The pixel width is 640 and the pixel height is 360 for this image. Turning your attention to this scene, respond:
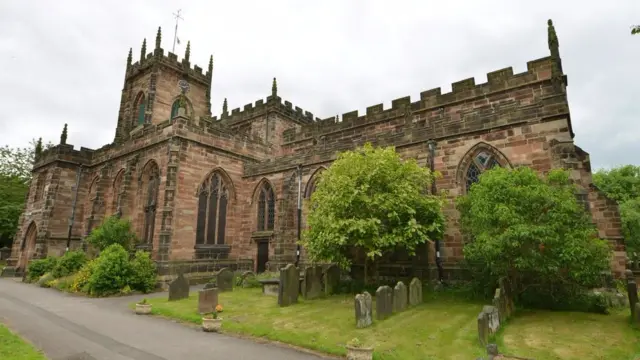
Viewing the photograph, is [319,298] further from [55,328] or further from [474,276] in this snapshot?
[55,328]

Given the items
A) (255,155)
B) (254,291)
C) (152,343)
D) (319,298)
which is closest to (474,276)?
(319,298)

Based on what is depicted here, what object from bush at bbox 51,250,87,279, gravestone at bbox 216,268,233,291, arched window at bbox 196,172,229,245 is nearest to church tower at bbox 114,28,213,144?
arched window at bbox 196,172,229,245

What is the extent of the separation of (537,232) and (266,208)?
1428cm

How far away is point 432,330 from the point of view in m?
8.10

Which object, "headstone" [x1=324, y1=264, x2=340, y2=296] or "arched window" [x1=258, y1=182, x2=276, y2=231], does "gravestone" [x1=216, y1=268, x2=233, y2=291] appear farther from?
"arched window" [x1=258, y1=182, x2=276, y2=231]

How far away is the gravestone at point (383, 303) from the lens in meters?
9.30

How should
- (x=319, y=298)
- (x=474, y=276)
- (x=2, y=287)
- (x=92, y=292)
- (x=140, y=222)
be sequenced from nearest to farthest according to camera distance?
1. (x=474, y=276)
2. (x=319, y=298)
3. (x=92, y=292)
4. (x=2, y=287)
5. (x=140, y=222)

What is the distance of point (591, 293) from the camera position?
10.1 metres

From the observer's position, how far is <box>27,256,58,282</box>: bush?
2009cm

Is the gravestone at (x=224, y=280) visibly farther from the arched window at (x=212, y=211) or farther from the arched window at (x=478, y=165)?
the arched window at (x=478, y=165)

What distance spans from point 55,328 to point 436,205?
1210 centimetres

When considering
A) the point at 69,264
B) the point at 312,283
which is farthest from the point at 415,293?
the point at 69,264

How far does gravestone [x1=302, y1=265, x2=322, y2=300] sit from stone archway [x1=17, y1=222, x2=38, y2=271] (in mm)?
24159

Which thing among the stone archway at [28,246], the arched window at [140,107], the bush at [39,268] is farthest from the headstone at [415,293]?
the stone archway at [28,246]
